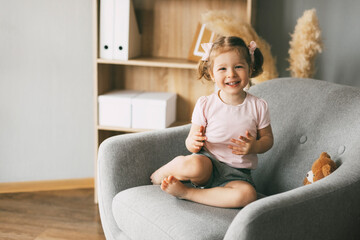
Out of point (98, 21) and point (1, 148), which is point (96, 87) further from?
point (1, 148)

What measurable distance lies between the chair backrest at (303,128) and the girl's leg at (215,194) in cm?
27

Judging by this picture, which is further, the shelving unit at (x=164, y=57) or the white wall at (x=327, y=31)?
the shelving unit at (x=164, y=57)

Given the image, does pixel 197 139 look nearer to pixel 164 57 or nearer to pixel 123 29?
pixel 123 29

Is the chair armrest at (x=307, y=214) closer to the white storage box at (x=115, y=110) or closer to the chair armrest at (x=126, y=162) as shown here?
the chair armrest at (x=126, y=162)

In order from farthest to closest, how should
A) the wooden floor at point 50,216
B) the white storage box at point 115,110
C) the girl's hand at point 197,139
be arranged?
the white storage box at point 115,110 < the wooden floor at point 50,216 < the girl's hand at point 197,139

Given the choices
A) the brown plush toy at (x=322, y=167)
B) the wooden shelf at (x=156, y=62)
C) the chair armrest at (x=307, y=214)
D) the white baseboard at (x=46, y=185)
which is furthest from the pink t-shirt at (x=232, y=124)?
the white baseboard at (x=46, y=185)

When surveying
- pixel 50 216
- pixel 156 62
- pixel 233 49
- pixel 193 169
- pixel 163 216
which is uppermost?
pixel 233 49

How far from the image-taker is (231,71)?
5.08 feet

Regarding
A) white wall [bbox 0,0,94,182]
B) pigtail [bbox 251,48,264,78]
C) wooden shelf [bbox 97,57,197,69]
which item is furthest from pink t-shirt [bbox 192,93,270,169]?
white wall [bbox 0,0,94,182]

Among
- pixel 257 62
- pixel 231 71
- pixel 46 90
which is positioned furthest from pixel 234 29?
pixel 46 90

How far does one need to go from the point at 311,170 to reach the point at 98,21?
141 centimetres

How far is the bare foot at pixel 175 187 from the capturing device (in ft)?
4.87

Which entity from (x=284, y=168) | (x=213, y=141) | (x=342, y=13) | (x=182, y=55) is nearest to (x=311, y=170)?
(x=284, y=168)

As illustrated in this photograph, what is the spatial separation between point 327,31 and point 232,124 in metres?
1.06
